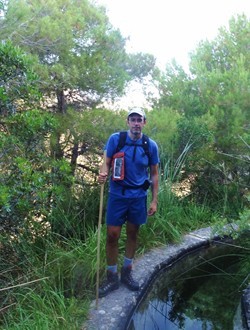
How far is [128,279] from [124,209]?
0.80 metres

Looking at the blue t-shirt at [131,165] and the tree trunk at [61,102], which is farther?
the tree trunk at [61,102]

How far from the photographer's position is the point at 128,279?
3760mm

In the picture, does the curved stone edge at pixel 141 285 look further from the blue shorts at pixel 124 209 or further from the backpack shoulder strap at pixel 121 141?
the backpack shoulder strap at pixel 121 141

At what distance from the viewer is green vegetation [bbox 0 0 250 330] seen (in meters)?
3.00

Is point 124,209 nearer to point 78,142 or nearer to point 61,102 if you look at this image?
point 78,142

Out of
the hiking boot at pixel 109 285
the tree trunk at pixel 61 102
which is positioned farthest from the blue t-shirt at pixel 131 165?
the tree trunk at pixel 61 102

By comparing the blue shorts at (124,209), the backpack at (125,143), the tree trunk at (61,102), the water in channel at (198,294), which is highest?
the tree trunk at (61,102)

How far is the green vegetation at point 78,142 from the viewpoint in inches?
118

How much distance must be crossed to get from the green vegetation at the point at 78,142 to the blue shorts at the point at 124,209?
45 centimetres

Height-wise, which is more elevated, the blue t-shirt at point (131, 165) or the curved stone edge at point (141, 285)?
the blue t-shirt at point (131, 165)

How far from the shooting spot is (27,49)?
186 inches

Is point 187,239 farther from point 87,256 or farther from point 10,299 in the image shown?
point 10,299

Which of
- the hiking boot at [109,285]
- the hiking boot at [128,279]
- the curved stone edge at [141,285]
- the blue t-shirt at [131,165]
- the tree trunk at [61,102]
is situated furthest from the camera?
the tree trunk at [61,102]

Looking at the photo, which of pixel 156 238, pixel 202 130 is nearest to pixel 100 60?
pixel 202 130
